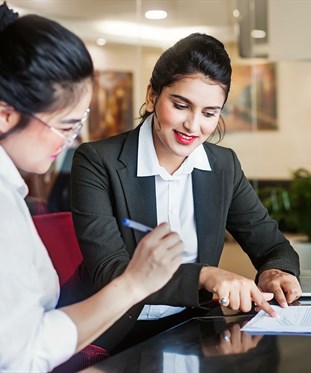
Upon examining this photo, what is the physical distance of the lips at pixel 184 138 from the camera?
6.96 ft

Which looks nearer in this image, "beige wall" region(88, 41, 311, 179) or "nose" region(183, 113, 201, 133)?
"nose" region(183, 113, 201, 133)

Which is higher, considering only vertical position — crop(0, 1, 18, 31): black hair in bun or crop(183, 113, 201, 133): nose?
crop(0, 1, 18, 31): black hair in bun

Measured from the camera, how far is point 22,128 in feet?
4.78

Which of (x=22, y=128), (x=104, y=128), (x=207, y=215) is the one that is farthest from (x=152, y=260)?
(x=104, y=128)

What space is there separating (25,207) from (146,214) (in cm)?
78

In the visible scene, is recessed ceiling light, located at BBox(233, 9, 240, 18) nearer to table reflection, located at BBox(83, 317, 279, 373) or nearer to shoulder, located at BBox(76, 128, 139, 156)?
shoulder, located at BBox(76, 128, 139, 156)

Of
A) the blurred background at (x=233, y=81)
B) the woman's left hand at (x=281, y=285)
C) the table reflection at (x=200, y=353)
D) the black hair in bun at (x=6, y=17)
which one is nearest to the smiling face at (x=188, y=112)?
the woman's left hand at (x=281, y=285)

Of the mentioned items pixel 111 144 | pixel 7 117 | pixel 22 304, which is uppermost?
pixel 7 117

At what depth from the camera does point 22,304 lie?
1364 millimetres

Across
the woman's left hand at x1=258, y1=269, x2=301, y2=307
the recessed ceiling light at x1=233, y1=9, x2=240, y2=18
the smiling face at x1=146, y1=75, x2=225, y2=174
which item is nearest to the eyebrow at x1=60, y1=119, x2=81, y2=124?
the smiling face at x1=146, y1=75, x2=225, y2=174

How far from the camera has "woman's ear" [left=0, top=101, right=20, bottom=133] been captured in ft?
4.72

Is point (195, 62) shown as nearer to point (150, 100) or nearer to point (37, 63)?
point (150, 100)

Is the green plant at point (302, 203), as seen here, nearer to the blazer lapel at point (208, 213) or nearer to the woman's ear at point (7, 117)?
the blazer lapel at point (208, 213)

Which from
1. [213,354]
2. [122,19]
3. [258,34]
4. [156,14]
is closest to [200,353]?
[213,354]
